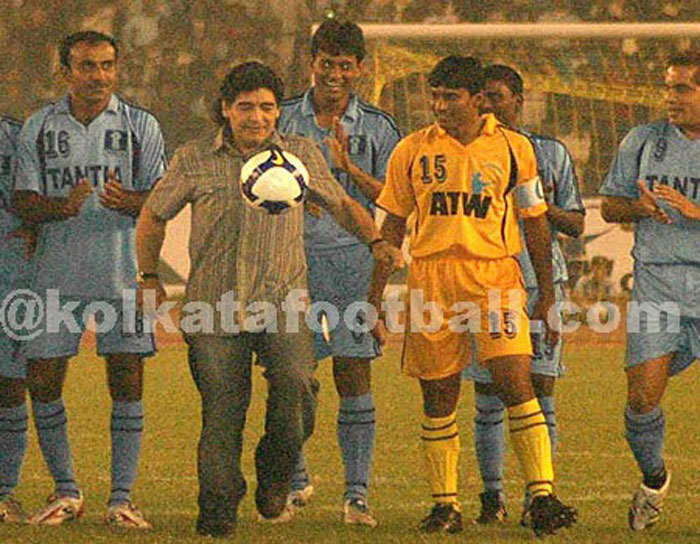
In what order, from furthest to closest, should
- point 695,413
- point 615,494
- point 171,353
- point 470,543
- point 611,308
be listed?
point 611,308 → point 171,353 → point 695,413 → point 615,494 → point 470,543

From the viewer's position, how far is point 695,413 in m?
14.1

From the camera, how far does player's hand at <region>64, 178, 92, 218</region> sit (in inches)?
343

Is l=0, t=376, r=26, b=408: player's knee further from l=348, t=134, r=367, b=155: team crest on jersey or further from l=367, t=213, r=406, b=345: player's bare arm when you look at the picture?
l=348, t=134, r=367, b=155: team crest on jersey

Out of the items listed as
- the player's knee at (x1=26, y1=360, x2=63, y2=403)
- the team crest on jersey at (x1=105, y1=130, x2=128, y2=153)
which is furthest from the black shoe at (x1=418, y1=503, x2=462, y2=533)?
the team crest on jersey at (x1=105, y1=130, x2=128, y2=153)

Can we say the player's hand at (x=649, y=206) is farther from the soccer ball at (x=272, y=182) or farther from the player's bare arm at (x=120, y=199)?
the player's bare arm at (x=120, y=199)

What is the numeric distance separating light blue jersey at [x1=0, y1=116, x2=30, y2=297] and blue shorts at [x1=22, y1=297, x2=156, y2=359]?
1.02 ft

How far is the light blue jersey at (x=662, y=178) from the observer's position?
8.91 meters

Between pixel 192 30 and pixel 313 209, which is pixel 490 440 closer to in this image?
pixel 313 209

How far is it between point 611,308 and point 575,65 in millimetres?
3385

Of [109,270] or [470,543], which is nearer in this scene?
[470,543]

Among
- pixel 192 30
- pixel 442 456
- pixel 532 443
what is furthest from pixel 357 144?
pixel 192 30

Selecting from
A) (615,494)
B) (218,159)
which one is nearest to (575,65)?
(615,494)

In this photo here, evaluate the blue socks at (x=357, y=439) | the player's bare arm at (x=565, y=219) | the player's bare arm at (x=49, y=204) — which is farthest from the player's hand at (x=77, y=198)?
the player's bare arm at (x=565, y=219)

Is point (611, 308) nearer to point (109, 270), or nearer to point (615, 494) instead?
point (615, 494)
